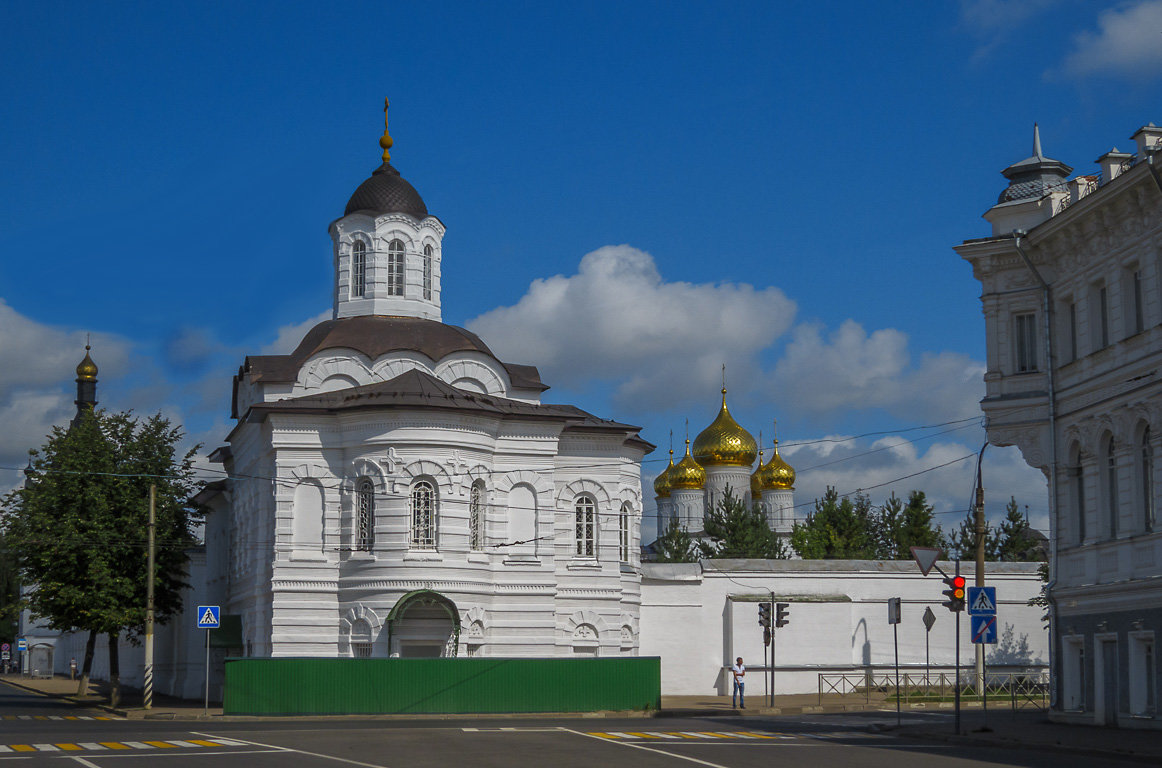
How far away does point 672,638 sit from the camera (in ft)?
159

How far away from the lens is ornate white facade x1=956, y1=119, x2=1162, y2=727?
1013 inches

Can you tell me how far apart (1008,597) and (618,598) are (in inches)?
613

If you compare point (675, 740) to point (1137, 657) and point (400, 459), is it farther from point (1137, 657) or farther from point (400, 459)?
point (400, 459)

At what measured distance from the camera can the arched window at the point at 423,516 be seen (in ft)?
132

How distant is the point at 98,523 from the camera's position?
45.0 meters

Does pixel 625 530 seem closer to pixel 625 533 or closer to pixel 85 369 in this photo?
pixel 625 533

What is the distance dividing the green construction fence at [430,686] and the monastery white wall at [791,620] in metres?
10.7

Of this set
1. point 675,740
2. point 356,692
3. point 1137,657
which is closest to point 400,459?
point 356,692

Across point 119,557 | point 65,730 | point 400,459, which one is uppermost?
point 400,459

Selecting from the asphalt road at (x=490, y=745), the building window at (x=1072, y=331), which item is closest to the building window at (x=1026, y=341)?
the building window at (x=1072, y=331)

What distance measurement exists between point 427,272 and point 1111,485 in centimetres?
2762

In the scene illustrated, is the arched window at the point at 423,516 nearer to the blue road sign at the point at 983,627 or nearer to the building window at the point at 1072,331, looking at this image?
the blue road sign at the point at 983,627

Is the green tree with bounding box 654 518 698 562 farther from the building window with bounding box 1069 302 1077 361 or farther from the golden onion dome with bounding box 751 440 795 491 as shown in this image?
the building window with bounding box 1069 302 1077 361

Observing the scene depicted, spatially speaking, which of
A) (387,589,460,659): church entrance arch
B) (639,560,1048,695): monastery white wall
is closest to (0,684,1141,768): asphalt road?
(387,589,460,659): church entrance arch
